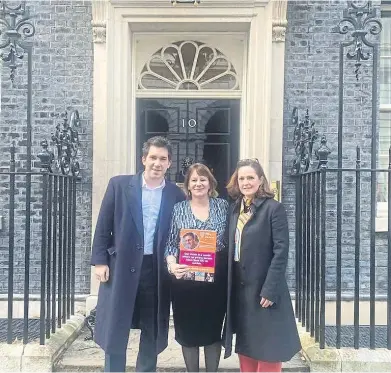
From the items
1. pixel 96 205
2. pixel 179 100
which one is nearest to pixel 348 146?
pixel 179 100

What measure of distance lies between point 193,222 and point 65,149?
221 centimetres

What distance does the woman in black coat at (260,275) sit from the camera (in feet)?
11.6

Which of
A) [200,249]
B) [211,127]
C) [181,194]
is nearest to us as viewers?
[200,249]

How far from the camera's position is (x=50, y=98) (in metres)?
6.33

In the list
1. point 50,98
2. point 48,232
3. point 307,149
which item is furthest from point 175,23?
point 48,232

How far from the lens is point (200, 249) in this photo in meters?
3.55

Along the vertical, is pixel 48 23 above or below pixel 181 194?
above

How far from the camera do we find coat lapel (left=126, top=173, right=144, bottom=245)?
3.81m

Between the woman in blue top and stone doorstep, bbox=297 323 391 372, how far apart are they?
114 centimetres

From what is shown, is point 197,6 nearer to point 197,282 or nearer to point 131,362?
point 197,282

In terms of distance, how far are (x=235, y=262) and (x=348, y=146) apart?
320cm

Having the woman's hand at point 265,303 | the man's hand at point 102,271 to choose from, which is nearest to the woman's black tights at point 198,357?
the woman's hand at point 265,303

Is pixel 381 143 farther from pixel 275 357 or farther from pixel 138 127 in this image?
pixel 275 357

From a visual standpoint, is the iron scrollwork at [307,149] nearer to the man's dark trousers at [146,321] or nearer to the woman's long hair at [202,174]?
the woman's long hair at [202,174]
